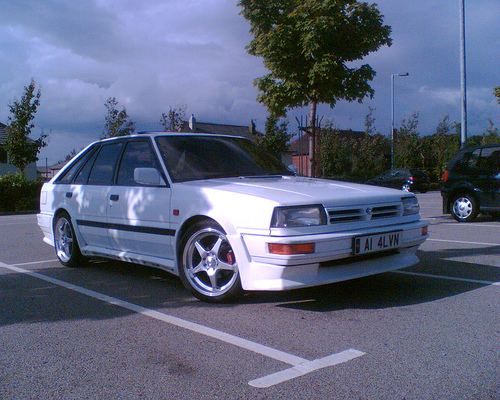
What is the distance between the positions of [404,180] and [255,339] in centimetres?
2765

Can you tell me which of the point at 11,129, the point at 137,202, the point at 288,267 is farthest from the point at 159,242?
the point at 11,129

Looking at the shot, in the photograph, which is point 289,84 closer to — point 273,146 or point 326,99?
point 326,99

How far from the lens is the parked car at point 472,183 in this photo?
10.9 meters

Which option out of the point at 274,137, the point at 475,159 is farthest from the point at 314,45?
the point at 274,137

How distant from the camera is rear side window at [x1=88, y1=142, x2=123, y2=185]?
5.84 m

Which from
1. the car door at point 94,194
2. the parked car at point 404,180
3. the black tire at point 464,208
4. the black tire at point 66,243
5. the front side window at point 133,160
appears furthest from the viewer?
the parked car at point 404,180

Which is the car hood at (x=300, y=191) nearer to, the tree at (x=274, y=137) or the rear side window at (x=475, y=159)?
the rear side window at (x=475, y=159)

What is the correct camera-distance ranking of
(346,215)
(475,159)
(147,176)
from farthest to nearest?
(475,159), (147,176), (346,215)

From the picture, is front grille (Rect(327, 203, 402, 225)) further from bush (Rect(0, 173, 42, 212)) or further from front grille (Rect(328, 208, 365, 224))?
bush (Rect(0, 173, 42, 212))

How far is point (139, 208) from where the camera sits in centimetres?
514

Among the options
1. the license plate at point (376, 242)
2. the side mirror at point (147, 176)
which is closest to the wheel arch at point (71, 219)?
the side mirror at point (147, 176)

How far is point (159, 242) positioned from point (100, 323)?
3.55ft

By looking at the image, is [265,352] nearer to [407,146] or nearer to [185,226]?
[185,226]

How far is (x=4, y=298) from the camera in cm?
491
